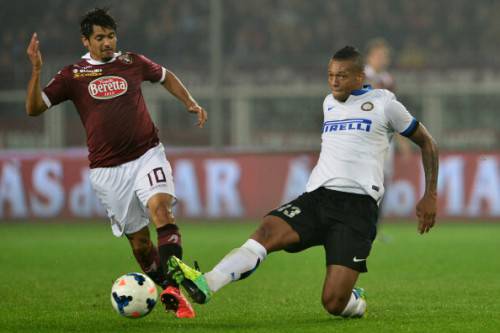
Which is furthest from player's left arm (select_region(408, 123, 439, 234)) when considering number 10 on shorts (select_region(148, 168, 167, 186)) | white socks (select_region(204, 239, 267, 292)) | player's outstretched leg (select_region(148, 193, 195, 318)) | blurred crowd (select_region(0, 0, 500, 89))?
blurred crowd (select_region(0, 0, 500, 89))

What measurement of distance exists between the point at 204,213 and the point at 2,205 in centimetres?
332

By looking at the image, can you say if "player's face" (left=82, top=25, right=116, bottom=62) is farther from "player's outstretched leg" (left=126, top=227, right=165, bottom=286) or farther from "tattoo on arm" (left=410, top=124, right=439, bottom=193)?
"tattoo on arm" (left=410, top=124, right=439, bottom=193)

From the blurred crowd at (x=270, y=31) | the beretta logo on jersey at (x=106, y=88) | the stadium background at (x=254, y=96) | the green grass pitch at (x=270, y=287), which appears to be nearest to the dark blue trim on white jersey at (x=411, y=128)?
the green grass pitch at (x=270, y=287)

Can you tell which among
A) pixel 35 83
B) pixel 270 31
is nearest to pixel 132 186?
pixel 35 83

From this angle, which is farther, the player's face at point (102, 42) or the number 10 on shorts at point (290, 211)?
the player's face at point (102, 42)

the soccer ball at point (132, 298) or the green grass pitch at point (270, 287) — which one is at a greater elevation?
the soccer ball at point (132, 298)

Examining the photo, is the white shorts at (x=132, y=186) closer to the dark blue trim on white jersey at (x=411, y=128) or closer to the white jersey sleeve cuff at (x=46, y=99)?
the white jersey sleeve cuff at (x=46, y=99)

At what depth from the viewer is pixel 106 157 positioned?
7.73 m

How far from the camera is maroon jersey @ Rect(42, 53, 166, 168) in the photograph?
768 centimetres

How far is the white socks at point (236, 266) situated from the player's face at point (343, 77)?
123 cm

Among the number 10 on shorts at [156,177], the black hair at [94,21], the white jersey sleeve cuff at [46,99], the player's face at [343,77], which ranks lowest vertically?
the number 10 on shorts at [156,177]

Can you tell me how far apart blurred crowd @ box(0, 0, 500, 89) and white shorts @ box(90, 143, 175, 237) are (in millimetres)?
10661

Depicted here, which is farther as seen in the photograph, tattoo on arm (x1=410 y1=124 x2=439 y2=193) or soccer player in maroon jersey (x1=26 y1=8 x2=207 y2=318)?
soccer player in maroon jersey (x1=26 y1=8 x2=207 y2=318)

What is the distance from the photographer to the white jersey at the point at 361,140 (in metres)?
7.09
